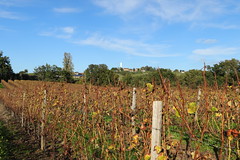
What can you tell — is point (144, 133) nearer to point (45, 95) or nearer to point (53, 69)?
point (45, 95)

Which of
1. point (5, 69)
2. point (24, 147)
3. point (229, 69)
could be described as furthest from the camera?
point (5, 69)

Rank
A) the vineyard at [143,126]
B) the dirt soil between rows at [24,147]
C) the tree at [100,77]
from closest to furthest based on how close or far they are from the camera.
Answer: the vineyard at [143,126] < the tree at [100,77] < the dirt soil between rows at [24,147]

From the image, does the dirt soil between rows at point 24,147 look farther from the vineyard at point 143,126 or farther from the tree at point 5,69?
the tree at point 5,69

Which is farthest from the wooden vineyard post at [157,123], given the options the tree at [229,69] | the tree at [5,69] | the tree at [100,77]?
the tree at [5,69]

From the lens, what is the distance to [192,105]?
1558mm

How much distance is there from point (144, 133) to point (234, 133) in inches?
56.5

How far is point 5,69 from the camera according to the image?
50031 mm

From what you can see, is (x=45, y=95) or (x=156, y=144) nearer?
(x=156, y=144)

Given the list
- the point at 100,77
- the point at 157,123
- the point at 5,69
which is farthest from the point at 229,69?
the point at 5,69

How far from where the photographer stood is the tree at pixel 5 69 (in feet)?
162

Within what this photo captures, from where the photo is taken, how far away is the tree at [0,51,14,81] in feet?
162

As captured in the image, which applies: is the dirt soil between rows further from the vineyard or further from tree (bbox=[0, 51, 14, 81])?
tree (bbox=[0, 51, 14, 81])

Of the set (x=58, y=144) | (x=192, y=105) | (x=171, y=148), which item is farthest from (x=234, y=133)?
(x=58, y=144)

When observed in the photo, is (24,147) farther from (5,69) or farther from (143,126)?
(5,69)
